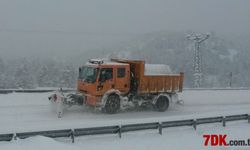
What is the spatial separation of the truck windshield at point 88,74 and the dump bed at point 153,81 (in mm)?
2067

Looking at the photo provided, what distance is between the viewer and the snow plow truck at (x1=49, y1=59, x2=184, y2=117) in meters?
18.1

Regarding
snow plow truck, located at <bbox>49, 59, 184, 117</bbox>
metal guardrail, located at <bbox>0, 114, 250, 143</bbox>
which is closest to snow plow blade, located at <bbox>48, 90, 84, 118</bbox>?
snow plow truck, located at <bbox>49, 59, 184, 117</bbox>

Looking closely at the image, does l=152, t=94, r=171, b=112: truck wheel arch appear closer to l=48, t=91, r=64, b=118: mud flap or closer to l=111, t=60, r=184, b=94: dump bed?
l=111, t=60, r=184, b=94: dump bed

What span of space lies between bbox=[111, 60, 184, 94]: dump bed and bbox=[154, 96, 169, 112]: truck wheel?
0.40 meters

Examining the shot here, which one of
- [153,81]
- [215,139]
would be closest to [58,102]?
[153,81]

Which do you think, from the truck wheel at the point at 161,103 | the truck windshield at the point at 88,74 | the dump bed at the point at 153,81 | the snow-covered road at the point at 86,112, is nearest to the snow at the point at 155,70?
the dump bed at the point at 153,81

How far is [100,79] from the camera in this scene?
59.4ft

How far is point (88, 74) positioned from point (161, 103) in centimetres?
405

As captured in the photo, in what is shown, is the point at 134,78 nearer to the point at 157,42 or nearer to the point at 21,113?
the point at 21,113

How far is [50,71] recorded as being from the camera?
245 feet

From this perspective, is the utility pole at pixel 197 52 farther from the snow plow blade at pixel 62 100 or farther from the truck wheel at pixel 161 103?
the snow plow blade at pixel 62 100

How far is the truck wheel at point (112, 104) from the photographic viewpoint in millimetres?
18250

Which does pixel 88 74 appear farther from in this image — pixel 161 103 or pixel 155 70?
pixel 161 103

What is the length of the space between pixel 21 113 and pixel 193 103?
32.4 ft
